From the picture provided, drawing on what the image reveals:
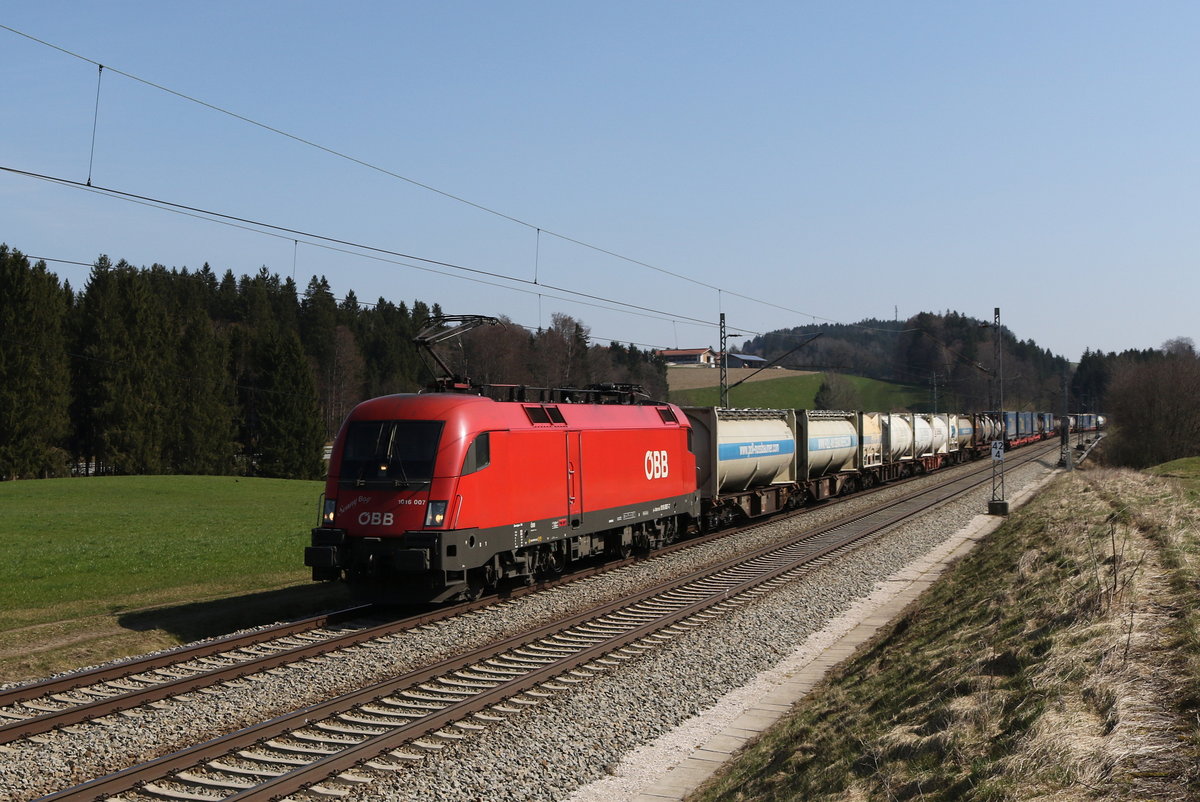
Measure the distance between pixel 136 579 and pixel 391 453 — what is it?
7.52 metres

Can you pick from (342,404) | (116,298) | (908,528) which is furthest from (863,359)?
(908,528)

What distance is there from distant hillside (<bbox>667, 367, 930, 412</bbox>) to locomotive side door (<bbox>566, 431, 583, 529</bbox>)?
A: 8983 cm

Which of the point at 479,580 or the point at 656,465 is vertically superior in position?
the point at 656,465

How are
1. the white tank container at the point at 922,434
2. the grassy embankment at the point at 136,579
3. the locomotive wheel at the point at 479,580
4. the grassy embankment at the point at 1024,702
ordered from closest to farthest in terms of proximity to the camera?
the grassy embankment at the point at 1024,702 < the grassy embankment at the point at 136,579 < the locomotive wheel at the point at 479,580 < the white tank container at the point at 922,434

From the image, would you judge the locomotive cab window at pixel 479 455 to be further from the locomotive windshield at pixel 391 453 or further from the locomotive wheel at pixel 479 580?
the locomotive wheel at pixel 479 580

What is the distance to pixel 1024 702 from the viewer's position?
26.7ft

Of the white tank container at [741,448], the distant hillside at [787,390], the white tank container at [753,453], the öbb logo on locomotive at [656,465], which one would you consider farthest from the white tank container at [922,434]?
the distant hillside at [787,390]

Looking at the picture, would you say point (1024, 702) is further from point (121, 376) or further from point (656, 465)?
point (121, 376)

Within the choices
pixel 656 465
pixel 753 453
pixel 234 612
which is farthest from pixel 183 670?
pixel 753 453

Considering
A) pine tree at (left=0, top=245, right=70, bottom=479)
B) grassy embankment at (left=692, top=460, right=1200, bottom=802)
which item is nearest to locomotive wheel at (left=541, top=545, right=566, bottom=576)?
grassy embankment at (left=692, top=460, right=1200, bottom=802)

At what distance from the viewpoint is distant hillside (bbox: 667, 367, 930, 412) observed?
11538 cm

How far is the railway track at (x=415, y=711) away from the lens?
8.39 meters

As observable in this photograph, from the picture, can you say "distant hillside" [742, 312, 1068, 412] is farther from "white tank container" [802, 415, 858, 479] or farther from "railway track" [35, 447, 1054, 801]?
"railway track" [35, 447, 1054, 801]

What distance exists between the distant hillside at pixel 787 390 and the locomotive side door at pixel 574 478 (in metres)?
89.8
